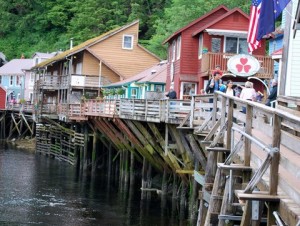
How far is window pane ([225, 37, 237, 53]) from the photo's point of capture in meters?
32.9

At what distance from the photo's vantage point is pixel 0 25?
10044cm

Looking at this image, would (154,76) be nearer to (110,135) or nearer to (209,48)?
(110,135)

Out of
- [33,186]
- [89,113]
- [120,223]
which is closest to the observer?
[120,223]

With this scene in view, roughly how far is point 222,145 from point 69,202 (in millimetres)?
16223

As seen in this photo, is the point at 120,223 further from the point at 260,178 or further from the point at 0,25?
the point at 0,25

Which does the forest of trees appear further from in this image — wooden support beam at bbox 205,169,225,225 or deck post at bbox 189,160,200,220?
wooden support beam at bbox 205,169,225,225

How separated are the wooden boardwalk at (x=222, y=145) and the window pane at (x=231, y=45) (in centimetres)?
592

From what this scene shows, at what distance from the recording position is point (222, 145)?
1248 centimetres

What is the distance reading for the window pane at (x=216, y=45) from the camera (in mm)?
32750

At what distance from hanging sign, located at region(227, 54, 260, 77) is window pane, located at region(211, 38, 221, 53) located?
32.3 ft

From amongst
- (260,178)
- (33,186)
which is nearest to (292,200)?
(260,178)

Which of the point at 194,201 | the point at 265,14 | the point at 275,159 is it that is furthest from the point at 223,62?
the point at 275,159

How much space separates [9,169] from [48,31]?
6340cm

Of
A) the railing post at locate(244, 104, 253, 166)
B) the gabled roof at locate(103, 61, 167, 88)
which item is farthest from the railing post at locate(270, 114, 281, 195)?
the gabled roof at locate(103, 61, 167, 88)
